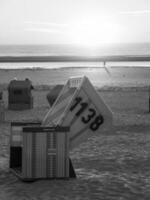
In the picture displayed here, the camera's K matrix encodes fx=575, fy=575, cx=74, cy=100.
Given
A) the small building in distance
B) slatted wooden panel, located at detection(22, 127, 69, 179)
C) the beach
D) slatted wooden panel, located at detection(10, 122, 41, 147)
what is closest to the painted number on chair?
slatted wooden panel, located at detection(22, 127, 69, 179)

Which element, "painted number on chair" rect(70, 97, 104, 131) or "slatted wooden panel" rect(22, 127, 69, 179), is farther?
"painted number on chair" rect(70, 97, 104, 131)

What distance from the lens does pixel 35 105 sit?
1791 cm

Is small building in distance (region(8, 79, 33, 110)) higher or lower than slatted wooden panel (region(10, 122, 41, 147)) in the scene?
higher

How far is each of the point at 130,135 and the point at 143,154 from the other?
2188 millimetres


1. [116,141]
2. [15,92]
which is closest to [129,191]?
[116,141]

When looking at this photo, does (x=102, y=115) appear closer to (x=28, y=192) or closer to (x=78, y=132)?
(x=78, y=132)

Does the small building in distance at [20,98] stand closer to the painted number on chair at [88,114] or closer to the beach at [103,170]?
the beach at [103,170]

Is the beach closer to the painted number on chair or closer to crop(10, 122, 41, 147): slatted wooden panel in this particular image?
crop(10, 122, 41, 147): slatted wooden panel

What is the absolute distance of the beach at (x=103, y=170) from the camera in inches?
280

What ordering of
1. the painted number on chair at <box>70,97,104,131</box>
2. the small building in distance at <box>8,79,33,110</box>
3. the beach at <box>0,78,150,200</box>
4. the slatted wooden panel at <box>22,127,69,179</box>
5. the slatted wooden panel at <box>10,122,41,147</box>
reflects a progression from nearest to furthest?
the beach at <box>0,78,150,200</box> < the slatted wooden panel at <box>22,127,69,179</box> < the painted number on chair at <box>70,97,104,131</box> < the slatted wooden panel at <box>10,122,41,147</box> < the small building in distance at <box>8,79,33,110</box>

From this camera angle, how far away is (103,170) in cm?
851

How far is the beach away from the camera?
280 inches

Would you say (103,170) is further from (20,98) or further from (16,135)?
(20,98)

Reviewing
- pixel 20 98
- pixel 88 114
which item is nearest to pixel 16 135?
pixel 88 114
